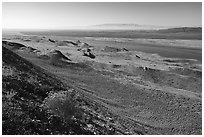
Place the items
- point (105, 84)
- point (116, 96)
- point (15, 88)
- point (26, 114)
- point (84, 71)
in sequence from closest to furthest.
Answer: point (26, 114) < point (15, 88) < point (116, 96) < point (105, 84) < point (84, 71)

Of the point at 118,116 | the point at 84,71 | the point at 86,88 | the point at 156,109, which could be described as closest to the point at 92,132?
the point at 118,116

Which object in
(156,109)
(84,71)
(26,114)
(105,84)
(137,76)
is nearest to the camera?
(26,114)

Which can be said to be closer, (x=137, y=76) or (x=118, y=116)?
(x=118, y=116)

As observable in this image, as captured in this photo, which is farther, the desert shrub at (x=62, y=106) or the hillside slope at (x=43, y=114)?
the desert shrub at (x=62, y=106)

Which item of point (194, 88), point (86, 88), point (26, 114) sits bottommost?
point (194, 88)

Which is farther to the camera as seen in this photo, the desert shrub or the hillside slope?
the desert shrub

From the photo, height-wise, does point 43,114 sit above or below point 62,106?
below

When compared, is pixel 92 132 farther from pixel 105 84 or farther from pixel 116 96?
pixel 105 84

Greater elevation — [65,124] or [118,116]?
[65,124]

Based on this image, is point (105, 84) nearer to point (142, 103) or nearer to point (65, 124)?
point (142, 103)

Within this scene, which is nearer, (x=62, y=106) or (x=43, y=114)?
(x=43, y=114)

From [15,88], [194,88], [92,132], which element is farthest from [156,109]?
[194,88]
